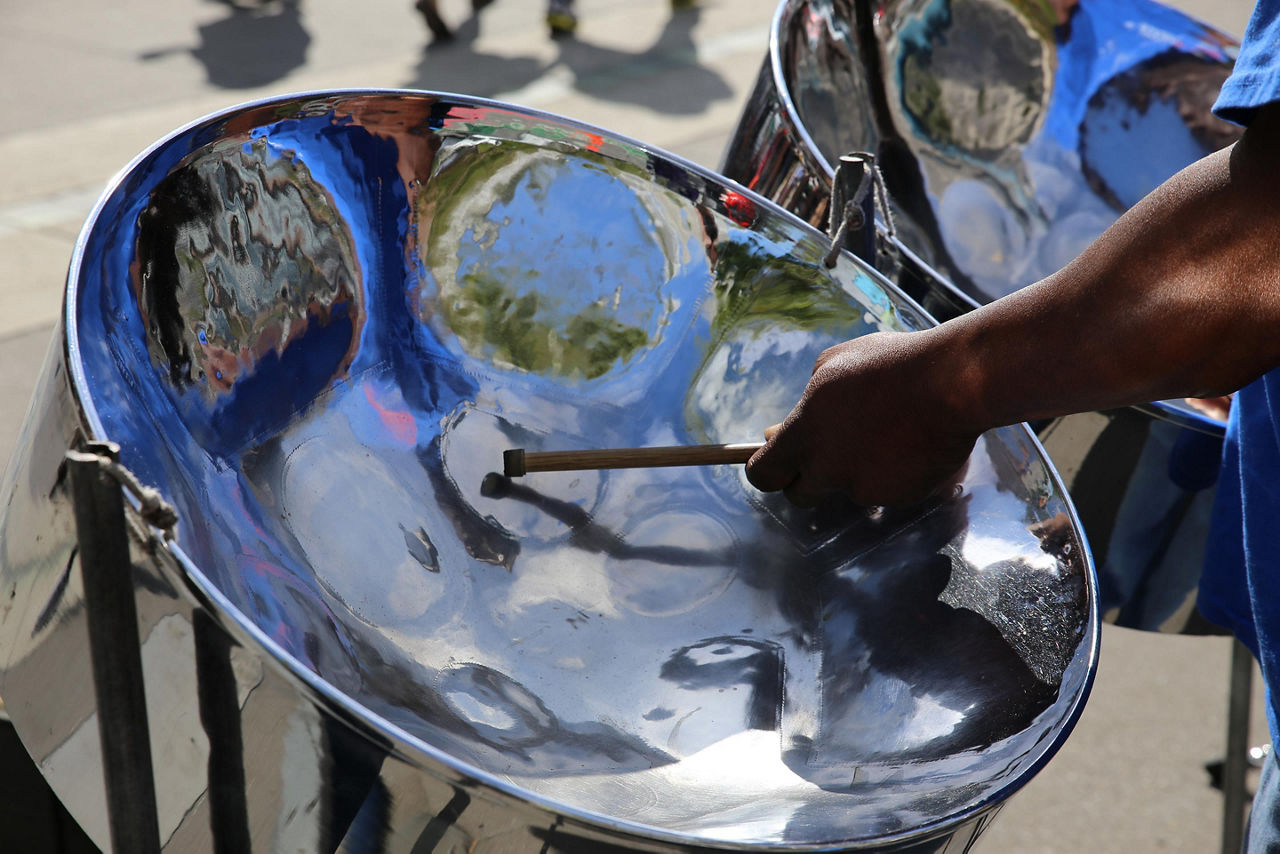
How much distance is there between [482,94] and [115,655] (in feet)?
11.6

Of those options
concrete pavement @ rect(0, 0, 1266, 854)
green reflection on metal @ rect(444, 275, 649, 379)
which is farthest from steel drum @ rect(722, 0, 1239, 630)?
concrete pavement @ rect(0, 0, 1266, 854)

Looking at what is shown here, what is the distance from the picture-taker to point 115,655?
2.14ft

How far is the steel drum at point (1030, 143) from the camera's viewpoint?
118 centimetres

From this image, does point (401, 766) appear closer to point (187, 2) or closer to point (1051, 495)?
point (1051, 495)

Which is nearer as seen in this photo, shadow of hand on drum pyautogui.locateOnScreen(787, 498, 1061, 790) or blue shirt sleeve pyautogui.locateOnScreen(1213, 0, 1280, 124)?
blue shirt sleeve pyautogui.locateOnScreen(1213, 0, 1280, 124)

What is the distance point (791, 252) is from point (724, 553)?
28cm

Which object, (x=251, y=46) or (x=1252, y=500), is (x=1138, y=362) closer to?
(x=1252, y=500)

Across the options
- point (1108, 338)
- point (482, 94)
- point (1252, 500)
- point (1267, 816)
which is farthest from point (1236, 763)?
point (482, 94)

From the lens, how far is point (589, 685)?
951 mm

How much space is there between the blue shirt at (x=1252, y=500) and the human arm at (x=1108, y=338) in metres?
0.02

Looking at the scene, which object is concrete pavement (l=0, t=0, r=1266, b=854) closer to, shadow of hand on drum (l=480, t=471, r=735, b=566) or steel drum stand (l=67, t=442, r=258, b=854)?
shadow of hand on drum (l=480, t=471, r=735, b=566)

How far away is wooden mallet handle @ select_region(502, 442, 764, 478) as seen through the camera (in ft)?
3.44

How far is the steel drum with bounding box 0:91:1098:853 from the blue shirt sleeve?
1.19ft

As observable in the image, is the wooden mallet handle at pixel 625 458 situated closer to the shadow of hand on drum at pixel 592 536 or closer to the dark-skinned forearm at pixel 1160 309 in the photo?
the shadow of hand on drum at pixel 592 536
